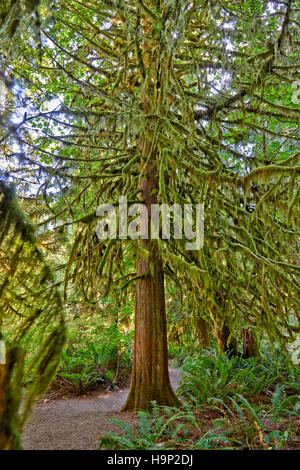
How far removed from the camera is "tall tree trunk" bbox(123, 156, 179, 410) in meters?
4.61

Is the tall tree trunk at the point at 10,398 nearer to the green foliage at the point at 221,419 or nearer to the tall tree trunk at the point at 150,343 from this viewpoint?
the green foliage at the point at 221,419

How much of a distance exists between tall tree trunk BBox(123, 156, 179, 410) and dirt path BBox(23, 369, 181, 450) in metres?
0.41

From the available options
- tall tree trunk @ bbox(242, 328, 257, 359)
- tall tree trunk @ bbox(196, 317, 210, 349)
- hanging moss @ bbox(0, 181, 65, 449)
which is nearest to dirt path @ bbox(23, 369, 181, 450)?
hanging moss @ bbox(0, 181, 65, 449)

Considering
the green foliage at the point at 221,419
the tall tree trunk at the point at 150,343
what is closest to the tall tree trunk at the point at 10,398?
the green foliage at the point at 221,419

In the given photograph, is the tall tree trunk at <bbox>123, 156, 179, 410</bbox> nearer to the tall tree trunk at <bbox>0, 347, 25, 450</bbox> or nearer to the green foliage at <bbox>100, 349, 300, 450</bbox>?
the green foliage at <bbox>100, 349, 300, 450</bbox>

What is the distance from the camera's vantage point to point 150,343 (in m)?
4.77

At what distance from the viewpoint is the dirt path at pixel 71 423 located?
3.53 m

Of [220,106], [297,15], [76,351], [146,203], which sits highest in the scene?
[297,15]

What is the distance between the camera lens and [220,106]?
205 inches

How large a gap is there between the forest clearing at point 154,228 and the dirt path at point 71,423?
0.04 m

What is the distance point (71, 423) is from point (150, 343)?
167 cm

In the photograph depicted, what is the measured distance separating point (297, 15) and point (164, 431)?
5.99m
